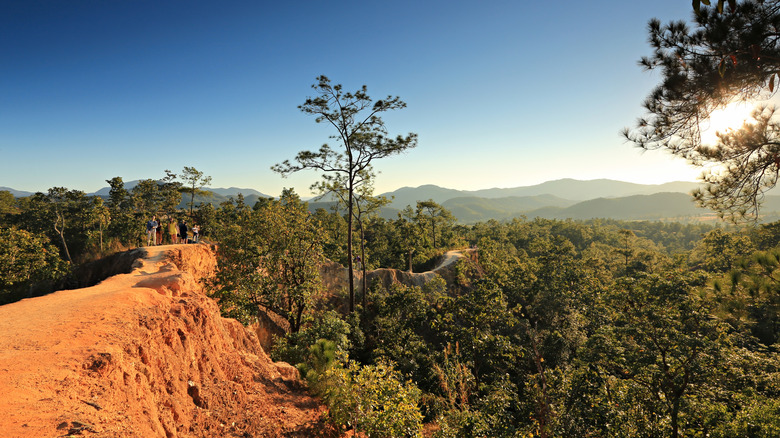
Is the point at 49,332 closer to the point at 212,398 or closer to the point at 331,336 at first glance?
the point at 212,398

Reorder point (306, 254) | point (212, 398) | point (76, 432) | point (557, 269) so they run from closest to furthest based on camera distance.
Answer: point (76, 432)
point (212, 398)
point (306, 254)
point (557, 269)

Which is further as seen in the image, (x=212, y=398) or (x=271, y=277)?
(x=271, y=277)

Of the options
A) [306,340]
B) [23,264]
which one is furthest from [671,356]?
[23,264]

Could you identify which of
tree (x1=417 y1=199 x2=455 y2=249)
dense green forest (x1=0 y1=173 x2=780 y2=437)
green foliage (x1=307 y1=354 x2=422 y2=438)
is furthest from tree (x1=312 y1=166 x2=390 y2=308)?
tree (x1=417 y1=199 x2=455 y2=249)

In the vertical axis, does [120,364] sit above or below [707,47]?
below

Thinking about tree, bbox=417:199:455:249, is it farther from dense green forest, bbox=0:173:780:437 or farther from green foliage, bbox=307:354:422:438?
green foliage, bbox=307:354:422:438

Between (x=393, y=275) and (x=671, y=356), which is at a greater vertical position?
(x=671, y=356)

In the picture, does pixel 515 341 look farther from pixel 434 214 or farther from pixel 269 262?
pixel 434 214

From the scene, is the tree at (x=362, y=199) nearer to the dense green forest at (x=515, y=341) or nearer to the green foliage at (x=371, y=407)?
the dense green forest at (x=515, y=341)

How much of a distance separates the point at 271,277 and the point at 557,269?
19081 millimetres

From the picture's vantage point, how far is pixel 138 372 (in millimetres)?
5051

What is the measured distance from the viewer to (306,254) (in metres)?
13.3

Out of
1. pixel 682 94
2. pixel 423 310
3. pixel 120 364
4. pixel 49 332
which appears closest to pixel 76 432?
pixel 120 364

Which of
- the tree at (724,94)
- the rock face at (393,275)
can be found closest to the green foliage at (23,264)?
the rock face at (393,275)
